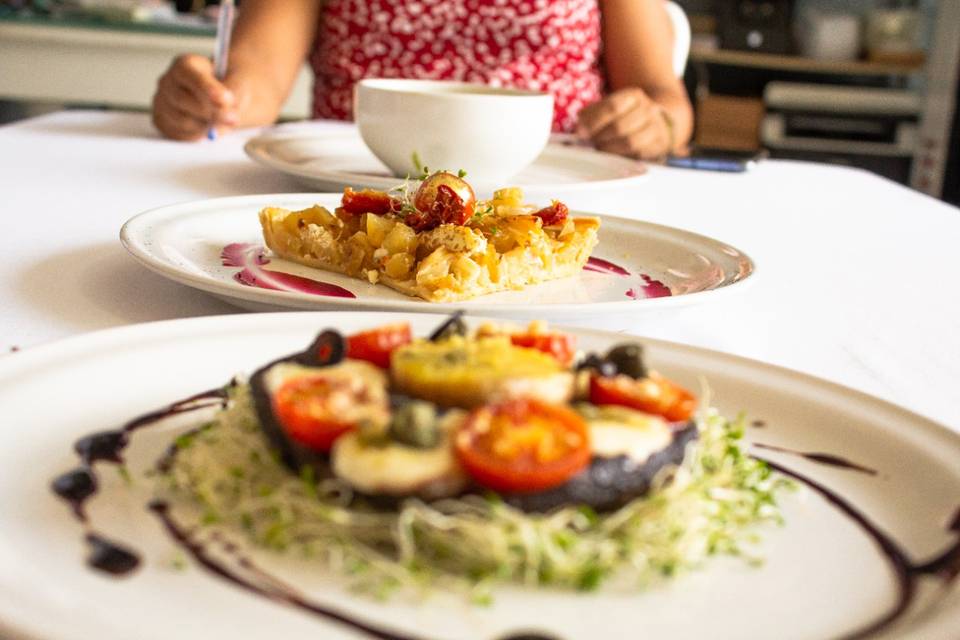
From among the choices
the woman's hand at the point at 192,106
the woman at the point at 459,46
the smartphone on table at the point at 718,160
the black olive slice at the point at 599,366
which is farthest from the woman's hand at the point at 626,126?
the black olive slice at the point at 599,366

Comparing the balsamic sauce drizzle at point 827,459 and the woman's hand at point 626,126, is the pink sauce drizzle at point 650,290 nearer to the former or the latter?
the balsamic sauce drizzle at point 827,459

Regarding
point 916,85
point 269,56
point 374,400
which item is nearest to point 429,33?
point 269,56

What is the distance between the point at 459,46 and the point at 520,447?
1.83 m

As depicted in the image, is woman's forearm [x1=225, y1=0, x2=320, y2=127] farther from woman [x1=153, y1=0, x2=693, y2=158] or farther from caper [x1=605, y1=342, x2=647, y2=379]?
caper [x1=605, y1=342, x2=647, y2=379]

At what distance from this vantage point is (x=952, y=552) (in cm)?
47

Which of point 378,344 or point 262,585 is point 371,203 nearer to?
point 378,344

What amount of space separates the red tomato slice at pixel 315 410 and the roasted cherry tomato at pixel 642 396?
0.37 ft

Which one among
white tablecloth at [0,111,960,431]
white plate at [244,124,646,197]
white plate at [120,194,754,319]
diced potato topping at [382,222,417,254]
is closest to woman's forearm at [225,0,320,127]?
white tablecloth at [0,111,960,431]

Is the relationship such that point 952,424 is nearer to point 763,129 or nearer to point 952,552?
point 952,552

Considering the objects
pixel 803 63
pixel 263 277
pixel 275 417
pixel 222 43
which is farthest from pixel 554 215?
pixel 803 63

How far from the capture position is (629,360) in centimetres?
53

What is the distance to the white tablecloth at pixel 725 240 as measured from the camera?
812mm

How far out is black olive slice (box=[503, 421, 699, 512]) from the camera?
1.47 ft

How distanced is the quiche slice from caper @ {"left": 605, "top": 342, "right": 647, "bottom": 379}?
0.31m
